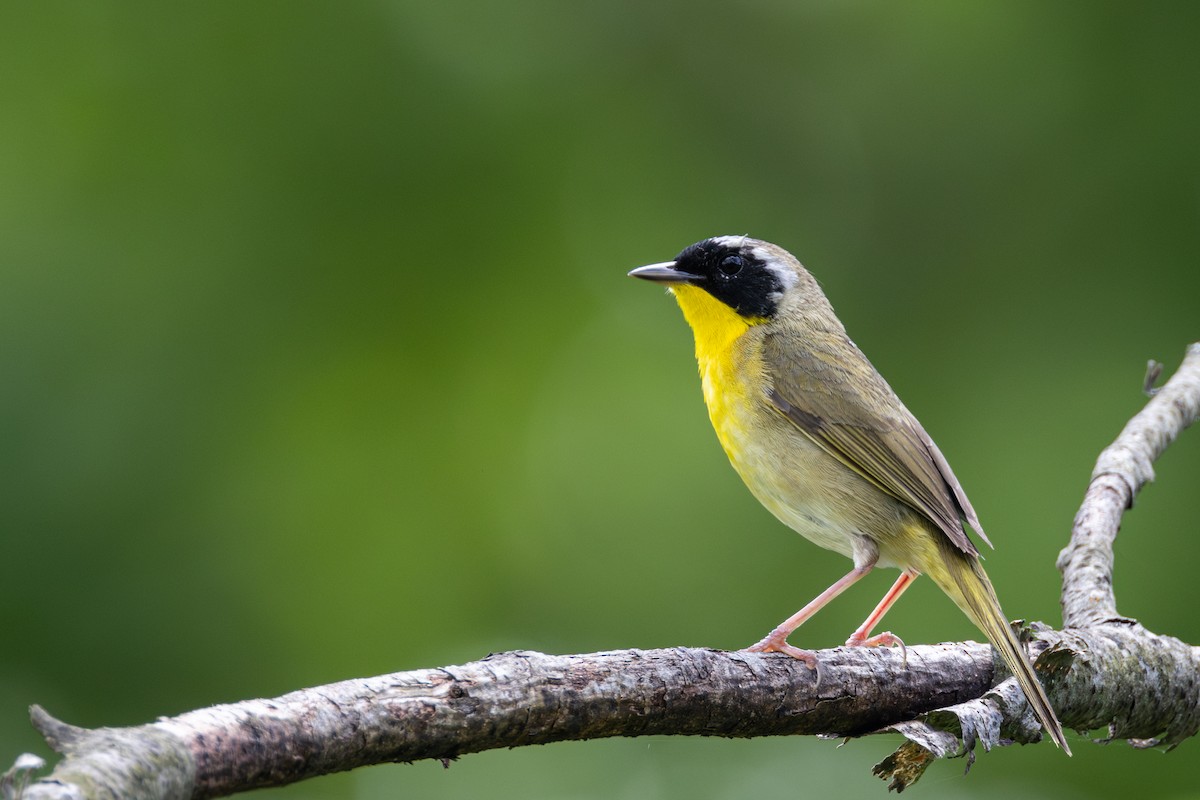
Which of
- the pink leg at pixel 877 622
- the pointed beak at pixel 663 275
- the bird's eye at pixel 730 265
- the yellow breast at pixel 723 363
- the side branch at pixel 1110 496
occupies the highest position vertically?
the bird's eye at pixel 730 265

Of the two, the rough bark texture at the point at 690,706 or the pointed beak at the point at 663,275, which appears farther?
the pointed beak at the point at 663,275

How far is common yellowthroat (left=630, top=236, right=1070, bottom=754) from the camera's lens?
454 centimetres

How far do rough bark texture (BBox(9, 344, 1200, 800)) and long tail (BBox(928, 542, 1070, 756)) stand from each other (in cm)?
6

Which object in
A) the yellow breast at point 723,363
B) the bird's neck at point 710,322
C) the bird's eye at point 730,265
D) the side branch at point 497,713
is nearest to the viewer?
the side branch at point 497,713

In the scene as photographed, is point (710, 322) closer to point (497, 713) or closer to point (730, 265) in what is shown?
point (730, 265)

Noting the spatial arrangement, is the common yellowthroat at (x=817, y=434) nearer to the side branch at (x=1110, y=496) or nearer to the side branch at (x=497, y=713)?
the side branch at (x=1110, y=496)

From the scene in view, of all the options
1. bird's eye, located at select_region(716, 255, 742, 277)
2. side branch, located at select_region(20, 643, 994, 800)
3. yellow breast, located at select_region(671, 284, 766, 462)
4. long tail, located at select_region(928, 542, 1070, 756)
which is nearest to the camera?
side branch, located at select_region(20, 643, 994, 800)

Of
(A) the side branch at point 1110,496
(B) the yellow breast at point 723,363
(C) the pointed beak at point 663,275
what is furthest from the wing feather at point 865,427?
(C) the pointed beak at point 663,275

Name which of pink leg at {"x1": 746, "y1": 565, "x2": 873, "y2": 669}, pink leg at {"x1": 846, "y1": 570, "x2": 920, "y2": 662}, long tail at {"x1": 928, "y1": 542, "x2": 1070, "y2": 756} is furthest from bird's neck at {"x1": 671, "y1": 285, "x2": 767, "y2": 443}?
long tail at {"x1": 928, "y1": 542, "x2": 1070, "y2": 756}

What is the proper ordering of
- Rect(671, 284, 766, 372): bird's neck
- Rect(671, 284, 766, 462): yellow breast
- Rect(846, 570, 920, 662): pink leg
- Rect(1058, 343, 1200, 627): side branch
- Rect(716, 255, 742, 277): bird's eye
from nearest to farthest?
Rect(1058, 343, 1200, 627): side branch, Rect(846, 570, 920, 662): pink leg, Rect(671, 284, 766, 462): yellow breast, Rect(671, 284, 766, 372): bird's neck, Rect(716, 255, 742, 277): bird's eye

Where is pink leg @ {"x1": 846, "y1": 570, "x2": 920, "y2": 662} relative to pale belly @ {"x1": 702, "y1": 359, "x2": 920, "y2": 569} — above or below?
below

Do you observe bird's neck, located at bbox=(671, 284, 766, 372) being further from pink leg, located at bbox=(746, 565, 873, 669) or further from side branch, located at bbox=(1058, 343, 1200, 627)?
side branch, located at bbox=(1058, 343, 1200, 627)

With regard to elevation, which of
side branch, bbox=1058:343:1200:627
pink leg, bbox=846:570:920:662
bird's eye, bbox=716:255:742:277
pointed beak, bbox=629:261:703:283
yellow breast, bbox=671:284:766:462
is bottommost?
pink leg, bbox=846:570:920:662

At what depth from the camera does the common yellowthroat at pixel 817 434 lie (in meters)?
4.54
